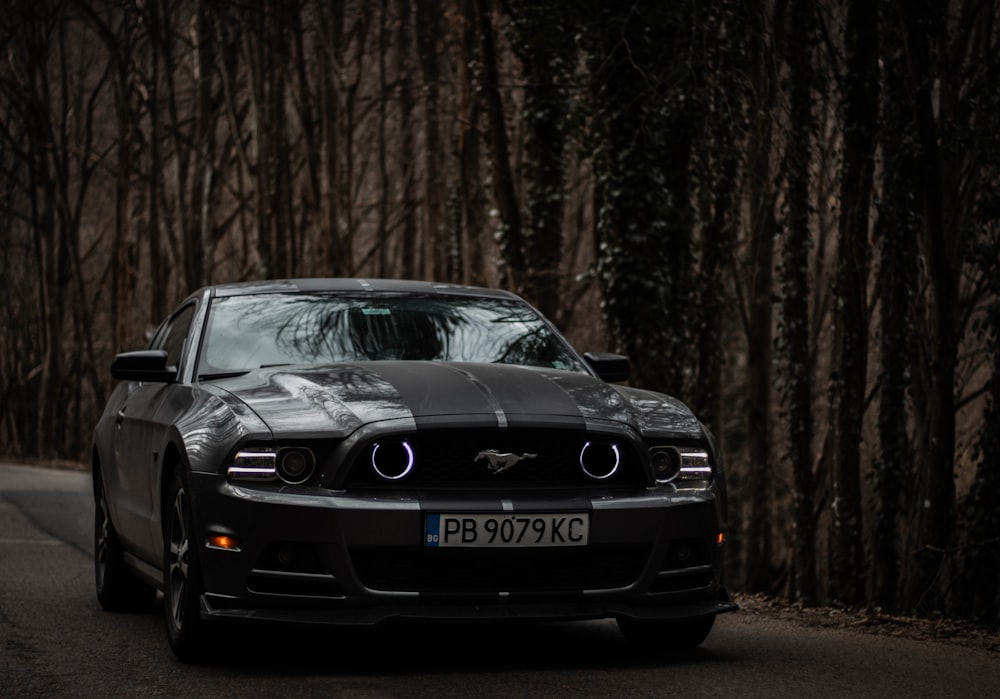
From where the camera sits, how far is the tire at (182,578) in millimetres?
A: 6367

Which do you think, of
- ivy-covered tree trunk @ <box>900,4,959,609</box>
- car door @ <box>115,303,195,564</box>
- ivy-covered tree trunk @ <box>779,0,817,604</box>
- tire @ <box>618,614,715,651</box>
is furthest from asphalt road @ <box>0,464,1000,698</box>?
ivy-covered tree trunk @ <box>779,0,817,604</box>

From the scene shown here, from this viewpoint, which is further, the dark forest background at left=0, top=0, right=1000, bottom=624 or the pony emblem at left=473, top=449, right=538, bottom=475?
the dark forest background at left=0, top=0, right=1000, bottom=624

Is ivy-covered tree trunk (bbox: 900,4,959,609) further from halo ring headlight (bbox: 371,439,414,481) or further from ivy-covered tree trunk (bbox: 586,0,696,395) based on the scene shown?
halo ring headlight (bbox: 371,439,414,481)

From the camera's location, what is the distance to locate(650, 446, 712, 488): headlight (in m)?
6.55

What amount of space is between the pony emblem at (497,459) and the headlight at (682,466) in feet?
2.07

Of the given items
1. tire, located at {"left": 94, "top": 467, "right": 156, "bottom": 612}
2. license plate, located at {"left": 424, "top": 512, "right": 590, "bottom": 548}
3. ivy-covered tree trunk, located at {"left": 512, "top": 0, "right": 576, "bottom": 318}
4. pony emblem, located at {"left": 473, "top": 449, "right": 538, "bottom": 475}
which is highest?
ivy-covered tree trunk, located at {"left": 512, "top": 0, "right": 576, "bottom": 318}

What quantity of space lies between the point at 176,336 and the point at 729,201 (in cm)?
844

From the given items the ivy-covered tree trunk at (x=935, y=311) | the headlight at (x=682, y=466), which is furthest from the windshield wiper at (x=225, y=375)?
the ivy-covered tree trunk at (x=935, y=311)

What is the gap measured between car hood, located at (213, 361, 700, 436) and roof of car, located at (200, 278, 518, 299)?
935 millimetres

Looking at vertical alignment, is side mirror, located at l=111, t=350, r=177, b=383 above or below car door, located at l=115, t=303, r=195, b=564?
above

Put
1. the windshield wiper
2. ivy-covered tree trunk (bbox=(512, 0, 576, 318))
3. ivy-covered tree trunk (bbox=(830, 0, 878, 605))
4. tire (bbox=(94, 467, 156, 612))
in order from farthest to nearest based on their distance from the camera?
ivy-covered tree trunk (bbox=(512, 0, 576, 318)), ivy-covered tree trunk (bbox=(830, 0, 878, 605)), tire (bbox=(94, 467, 156, 612)), the windshield wiper

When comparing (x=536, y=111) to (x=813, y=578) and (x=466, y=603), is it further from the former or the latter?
(x=466, y=603)

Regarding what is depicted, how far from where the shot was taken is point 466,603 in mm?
6133

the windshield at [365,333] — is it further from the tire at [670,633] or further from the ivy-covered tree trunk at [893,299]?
the ivy-covered tree trunk at [893,299]
